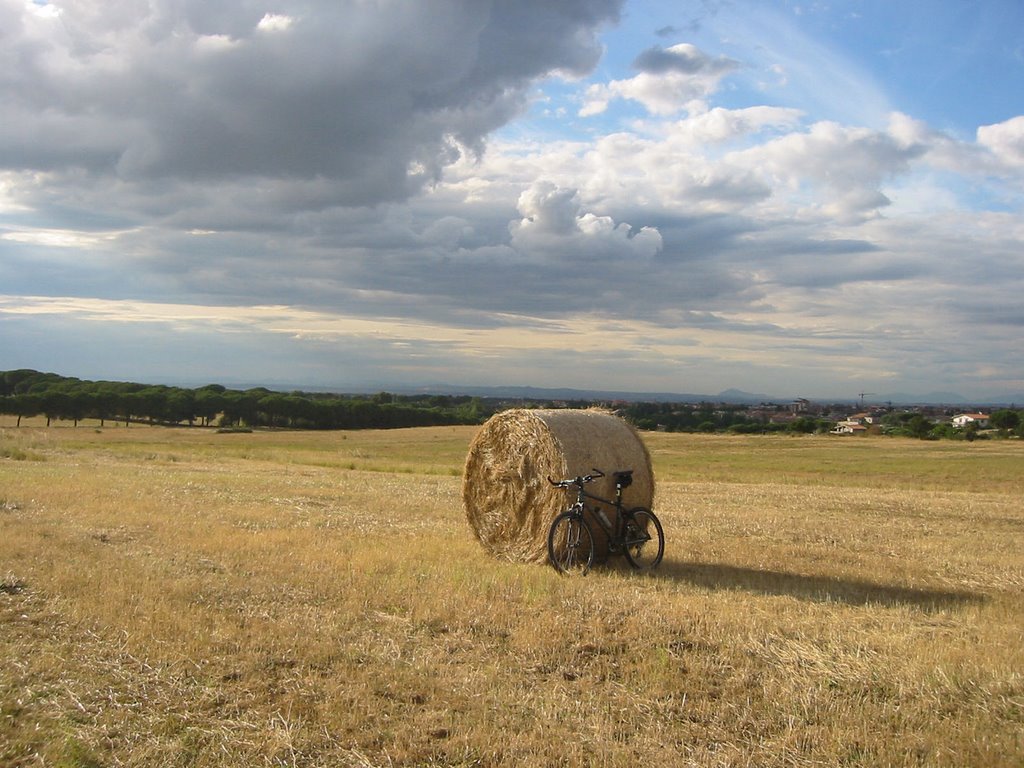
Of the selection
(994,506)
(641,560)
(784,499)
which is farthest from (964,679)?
(994,506)

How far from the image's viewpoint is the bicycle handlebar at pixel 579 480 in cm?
1144

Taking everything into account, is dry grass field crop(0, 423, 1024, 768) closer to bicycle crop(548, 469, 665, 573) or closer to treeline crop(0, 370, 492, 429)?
bicycle crop(548, 469, 665, 573)

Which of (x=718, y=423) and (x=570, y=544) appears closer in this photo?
(x=570, y=544)

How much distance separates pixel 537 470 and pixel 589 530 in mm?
1466

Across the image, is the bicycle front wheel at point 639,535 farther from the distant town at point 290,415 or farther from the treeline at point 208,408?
the distant town at point 290,415

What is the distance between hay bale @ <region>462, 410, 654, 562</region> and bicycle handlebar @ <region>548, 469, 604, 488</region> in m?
0.08

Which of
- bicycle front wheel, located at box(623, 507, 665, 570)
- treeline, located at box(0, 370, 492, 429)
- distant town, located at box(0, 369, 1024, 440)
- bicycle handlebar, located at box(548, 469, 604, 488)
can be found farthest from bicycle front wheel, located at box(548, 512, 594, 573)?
distant town, located at box(0, 369, 1024, 440)

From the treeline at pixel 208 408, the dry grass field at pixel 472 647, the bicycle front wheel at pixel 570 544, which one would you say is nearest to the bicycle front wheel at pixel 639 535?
the dry grass field at pixel 472 647

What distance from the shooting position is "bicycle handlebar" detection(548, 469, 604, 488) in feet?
37.5

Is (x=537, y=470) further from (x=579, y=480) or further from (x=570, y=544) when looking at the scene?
(x=570, y=544)

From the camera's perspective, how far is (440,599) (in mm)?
8734

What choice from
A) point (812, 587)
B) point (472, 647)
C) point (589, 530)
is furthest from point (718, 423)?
point (472, 647)

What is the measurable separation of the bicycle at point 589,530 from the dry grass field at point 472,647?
1.16ft

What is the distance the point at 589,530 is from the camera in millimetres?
11445
